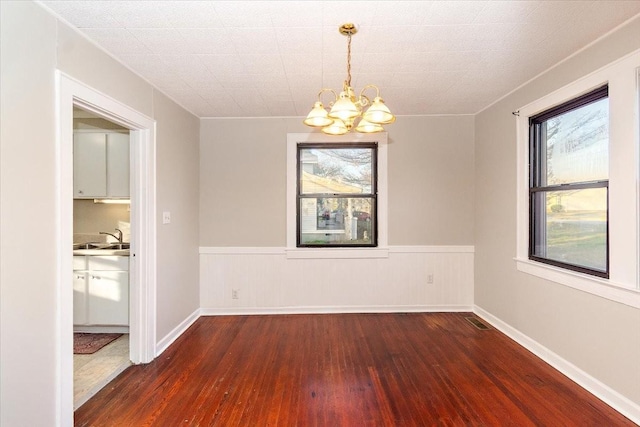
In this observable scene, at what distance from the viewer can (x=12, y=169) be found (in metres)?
1.60

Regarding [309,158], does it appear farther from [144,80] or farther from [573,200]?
[573,200]

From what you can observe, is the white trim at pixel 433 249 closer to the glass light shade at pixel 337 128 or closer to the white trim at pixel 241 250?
the white trim at pixel 241 250

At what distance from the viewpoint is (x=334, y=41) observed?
2.19m

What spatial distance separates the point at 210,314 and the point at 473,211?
364cm

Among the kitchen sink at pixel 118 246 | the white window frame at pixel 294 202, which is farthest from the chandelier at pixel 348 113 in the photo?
the kitchen sink at pixel 118 246

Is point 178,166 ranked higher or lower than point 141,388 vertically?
higher

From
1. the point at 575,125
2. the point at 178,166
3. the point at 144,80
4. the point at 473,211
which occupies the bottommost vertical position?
the point at 473,211

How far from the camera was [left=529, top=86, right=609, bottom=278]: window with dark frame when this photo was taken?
236 cm

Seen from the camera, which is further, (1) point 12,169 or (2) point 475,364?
(2) point 475,364

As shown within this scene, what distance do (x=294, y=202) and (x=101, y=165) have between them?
Result: 2189mm

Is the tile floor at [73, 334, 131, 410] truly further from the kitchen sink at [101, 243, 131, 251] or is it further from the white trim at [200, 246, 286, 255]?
the white trim at [200, 246, 286, 255]

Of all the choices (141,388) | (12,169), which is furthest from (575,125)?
(141,388)

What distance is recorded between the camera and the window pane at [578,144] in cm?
235

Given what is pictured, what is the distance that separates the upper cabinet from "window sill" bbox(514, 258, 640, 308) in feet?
13.9
